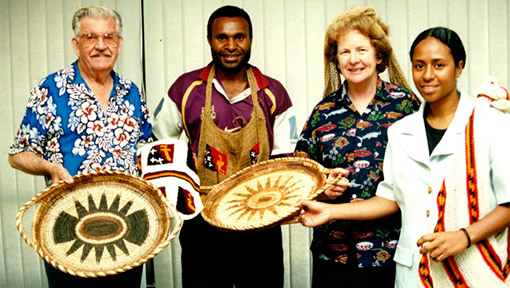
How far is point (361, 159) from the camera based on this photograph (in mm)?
2291

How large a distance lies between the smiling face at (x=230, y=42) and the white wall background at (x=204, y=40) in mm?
999

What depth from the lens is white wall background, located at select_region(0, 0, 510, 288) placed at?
3656 millimetres

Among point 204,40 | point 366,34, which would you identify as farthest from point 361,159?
point 204,40

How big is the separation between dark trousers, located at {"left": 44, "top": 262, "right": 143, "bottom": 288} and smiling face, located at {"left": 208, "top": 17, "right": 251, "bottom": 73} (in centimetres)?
103

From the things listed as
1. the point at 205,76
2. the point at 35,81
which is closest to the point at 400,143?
the point at 205,76

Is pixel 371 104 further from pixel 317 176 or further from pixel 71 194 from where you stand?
pixel 71 194

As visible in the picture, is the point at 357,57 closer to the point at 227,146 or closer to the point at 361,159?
the point at 361,159

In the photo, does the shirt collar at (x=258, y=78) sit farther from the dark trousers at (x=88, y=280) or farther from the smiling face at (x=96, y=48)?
the dark trousers at (x=88, y=280)

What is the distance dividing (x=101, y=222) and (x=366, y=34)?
1280mm

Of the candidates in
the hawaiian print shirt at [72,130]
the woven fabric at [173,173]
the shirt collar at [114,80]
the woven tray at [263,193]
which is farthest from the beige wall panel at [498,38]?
the hawaiian print shirt at [72,130]

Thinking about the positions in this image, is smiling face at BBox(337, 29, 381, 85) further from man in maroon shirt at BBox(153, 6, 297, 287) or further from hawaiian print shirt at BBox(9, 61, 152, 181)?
hawaiian print shirt at BBox(9, 61, 152, 181)

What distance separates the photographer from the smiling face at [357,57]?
91.1 inches

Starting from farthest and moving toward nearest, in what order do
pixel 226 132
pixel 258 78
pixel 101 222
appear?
pixel 258 78 < pixel 226 132 < pixel 101 222

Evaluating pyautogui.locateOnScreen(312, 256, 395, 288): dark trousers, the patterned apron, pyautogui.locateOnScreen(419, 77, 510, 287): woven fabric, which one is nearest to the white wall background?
the patterned apron
